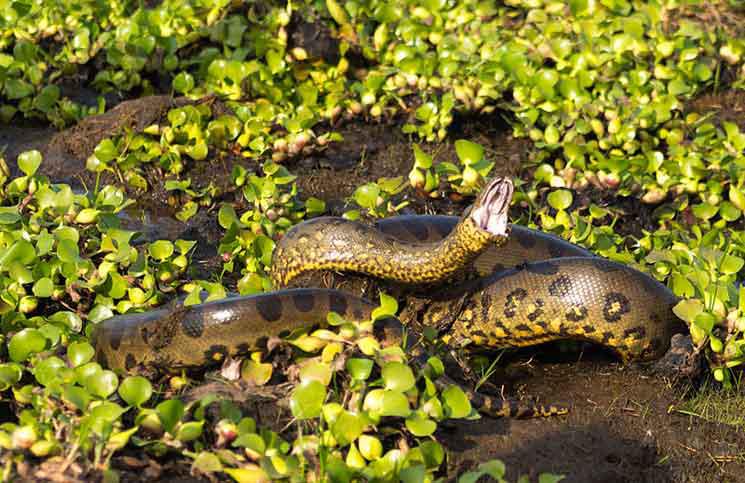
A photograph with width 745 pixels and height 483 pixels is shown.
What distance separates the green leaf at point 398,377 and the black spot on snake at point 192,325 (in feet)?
2.63

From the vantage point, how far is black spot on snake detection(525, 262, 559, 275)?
5547mm

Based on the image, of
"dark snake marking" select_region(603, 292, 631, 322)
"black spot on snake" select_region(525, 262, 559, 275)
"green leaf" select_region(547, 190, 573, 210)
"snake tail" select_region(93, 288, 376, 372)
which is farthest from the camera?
"green leaf" select_region(547, 190, 573, 210)

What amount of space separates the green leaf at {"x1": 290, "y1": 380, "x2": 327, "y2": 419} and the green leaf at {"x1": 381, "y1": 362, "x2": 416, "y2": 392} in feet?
0.84

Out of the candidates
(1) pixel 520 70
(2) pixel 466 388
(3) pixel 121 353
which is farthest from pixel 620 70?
(3) pixel 121 353

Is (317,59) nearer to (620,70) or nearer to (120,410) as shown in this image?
(620,70)

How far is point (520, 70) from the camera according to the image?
805 centimetres

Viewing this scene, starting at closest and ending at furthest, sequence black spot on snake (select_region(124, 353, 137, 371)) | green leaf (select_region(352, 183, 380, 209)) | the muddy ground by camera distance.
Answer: the muddy ground < black spot on snake (select_region(124, 353, 137, 371)) < green leaf (select_region(352, 183, 380, 209))

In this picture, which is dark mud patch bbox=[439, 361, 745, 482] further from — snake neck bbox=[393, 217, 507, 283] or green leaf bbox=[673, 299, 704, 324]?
snake neck bbox=[393, 217, 507, 283]

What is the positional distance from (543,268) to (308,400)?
1.68 meters

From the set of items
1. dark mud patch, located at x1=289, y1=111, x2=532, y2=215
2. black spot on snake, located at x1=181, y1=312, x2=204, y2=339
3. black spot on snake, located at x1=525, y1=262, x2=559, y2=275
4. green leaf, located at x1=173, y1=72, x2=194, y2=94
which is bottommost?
dark mud patch, located at x1=289, y1=111, x2=532, y2=215

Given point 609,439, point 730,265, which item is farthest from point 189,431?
point 730,265

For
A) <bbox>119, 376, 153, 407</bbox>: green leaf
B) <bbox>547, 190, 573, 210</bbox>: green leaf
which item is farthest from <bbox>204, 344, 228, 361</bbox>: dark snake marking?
<bbox>547, 190, 573, 210</bbox>: green leaf

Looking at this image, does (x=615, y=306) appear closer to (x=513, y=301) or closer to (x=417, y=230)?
(x=513, y=301)

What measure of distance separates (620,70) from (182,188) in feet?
10.8
